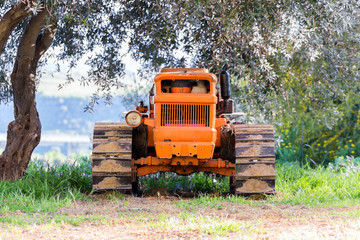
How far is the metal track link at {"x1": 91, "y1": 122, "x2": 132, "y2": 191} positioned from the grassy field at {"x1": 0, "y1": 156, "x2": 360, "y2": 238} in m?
0.17

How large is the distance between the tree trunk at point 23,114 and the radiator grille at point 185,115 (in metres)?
2.97

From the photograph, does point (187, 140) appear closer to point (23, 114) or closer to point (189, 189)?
point (189, 189)

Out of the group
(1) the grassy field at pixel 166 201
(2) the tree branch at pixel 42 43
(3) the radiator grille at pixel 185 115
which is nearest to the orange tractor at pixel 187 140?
(3) the radiator grille at pixel 185 115

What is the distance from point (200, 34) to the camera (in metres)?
8.30

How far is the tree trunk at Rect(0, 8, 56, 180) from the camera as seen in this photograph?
8.63 meters

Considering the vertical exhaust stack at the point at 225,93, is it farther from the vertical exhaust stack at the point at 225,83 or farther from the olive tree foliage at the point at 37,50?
the olive tree foliage at the point at 37,50

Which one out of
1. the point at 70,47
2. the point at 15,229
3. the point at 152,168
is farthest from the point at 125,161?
the point at 70,47

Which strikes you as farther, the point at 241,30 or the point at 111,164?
the point at 241,30

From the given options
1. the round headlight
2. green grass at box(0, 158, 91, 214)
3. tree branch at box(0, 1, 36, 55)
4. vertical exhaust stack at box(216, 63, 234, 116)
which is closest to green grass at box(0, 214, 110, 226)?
green grass at box(0, 158, 91, 214)

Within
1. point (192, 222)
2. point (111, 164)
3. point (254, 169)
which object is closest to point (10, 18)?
point (111, 164)

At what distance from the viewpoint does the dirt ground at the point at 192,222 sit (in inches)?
182

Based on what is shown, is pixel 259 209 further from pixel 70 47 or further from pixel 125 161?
pixel 70 47

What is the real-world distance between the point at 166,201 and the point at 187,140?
0.87 metres

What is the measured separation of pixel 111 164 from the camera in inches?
285
